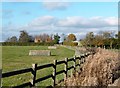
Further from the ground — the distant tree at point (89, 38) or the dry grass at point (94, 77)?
the dry grass at point (94, 77)

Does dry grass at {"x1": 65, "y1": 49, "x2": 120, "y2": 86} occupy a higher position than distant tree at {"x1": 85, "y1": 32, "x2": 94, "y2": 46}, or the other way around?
dry grass at {"x1": 65, "y1": 49, "x2": 120, "y2": 86}

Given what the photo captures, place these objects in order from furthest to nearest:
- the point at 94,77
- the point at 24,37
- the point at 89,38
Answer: the point at 24,37, the point at 89,38, the point at 94,77

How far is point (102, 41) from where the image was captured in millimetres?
96562

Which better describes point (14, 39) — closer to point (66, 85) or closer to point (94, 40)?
point (94, 40)

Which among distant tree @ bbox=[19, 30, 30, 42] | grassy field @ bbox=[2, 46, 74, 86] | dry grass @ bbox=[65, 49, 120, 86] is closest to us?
dry grass @ bbox=[65, 49, 120, 86]

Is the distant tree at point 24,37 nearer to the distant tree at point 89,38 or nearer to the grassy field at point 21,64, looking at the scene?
the distant tree at point 89,38

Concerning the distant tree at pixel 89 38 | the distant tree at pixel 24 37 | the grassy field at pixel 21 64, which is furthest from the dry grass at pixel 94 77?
the distant tree at pixel 24 37

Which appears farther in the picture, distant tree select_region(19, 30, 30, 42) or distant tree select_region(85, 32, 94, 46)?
distant tree select_region(19, 30, 30, 42)

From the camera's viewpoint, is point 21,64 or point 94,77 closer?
point 94,77

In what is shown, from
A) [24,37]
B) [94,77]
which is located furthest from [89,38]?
[94,77]

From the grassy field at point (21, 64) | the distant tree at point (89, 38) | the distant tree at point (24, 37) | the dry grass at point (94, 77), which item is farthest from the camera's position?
the distant tree at point (24, 37)

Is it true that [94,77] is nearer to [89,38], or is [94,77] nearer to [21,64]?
[21,64]

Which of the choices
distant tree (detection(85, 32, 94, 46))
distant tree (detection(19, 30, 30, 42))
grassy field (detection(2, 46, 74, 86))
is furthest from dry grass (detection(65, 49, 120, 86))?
distant tree (detection(19, 30, 30, 42))

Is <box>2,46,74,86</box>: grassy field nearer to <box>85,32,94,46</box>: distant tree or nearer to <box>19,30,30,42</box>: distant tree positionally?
<box>85,32,94,46</box>: distant tree
